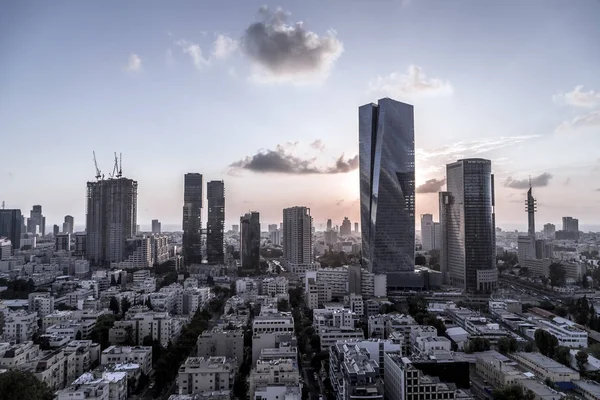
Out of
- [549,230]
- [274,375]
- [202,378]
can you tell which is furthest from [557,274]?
[549,230]

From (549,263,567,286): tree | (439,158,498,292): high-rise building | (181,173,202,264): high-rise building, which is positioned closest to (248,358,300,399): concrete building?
(439,158,498,292): high-rise building

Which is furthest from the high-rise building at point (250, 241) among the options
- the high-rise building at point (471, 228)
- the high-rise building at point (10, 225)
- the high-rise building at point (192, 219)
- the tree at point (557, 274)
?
the high-rise building at point (10, 225)

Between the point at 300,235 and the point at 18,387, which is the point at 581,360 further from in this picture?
the point at 300,235

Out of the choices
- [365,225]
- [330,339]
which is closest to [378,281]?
[365,225]

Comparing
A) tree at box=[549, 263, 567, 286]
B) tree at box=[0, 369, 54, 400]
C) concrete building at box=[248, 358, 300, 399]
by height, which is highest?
tree at box=[549, 263, 567, 286]

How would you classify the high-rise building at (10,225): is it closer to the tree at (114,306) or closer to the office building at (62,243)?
the office building at (62,243)

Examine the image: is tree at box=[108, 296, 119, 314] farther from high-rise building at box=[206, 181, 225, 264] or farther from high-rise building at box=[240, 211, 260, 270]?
high-rise building at box=[206, 181, 225, 264]

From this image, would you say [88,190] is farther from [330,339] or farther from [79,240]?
[330,339]
